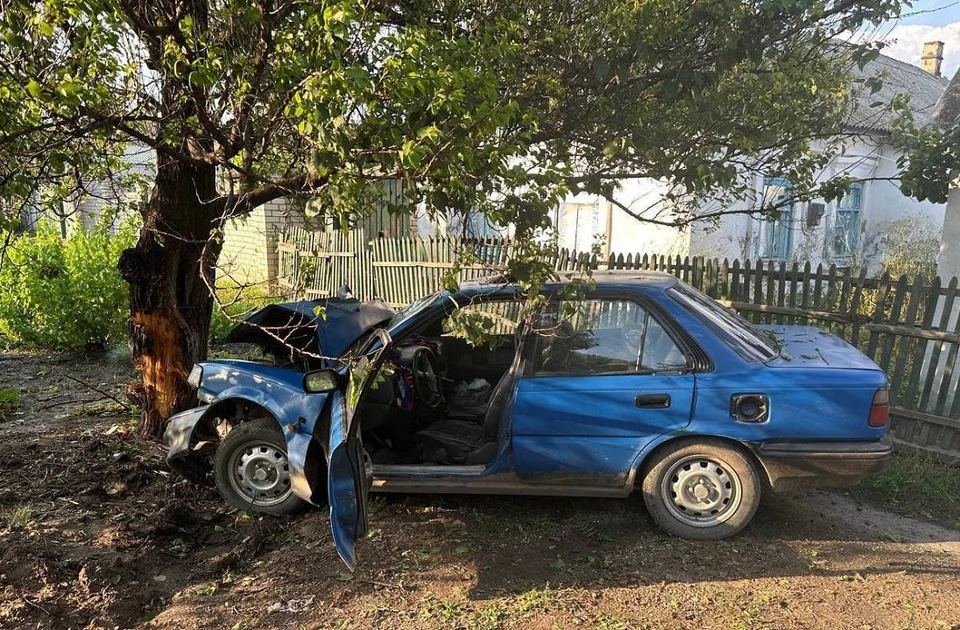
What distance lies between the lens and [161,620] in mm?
3229

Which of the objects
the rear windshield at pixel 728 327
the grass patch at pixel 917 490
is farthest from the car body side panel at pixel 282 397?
the grass patch at pixel 917 490

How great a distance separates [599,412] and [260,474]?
2161mm

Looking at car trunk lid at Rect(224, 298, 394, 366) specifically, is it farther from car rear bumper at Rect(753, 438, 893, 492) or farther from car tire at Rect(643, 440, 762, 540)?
car rear bumper at Rect(753, 438, 893, 492)

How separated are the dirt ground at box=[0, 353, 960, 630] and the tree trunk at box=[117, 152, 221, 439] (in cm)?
78

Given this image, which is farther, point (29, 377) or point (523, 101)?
point (29, 377)

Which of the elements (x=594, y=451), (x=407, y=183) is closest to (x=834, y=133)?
(x=594, y=451)

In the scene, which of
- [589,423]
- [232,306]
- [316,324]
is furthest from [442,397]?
[232,306]

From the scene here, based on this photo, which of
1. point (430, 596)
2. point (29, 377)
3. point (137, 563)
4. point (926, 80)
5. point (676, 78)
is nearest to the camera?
point (430, 596)

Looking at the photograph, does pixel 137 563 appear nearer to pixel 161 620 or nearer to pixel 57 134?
pixel 161 620

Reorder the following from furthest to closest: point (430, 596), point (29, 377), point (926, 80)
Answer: point (926, 80) → point (29, 377) → point (430, 596)

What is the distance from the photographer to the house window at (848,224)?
44.9 ft

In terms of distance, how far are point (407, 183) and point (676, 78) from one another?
7.86ft

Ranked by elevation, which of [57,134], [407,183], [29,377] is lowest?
[29,377]

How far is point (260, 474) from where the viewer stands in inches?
164
